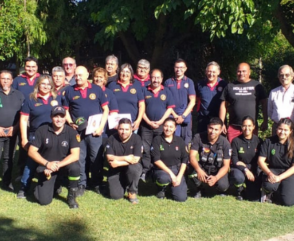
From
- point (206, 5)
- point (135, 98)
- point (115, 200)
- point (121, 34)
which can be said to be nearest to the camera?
point (115, 200)

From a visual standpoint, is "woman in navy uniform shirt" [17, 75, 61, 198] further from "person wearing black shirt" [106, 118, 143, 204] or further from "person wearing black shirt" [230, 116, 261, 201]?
"person wearing black shirt" [230, 116, 261, 201]

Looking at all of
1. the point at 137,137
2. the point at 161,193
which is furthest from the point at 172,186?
the point at 137,137

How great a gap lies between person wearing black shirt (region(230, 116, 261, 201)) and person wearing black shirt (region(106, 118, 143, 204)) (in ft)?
4.44

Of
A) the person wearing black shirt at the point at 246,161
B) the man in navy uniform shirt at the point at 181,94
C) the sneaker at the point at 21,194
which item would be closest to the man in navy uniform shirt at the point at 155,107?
the man in navy uniform shirt at the point at 181,94

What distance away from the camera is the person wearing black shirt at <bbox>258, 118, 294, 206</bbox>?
20.4ft

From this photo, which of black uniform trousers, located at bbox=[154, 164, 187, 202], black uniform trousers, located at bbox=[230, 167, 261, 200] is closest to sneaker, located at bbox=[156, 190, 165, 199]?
black uniform trousers, located at bbox=[154, 164, 187, 202]

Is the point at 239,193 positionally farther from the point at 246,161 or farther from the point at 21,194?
the point at 21,194

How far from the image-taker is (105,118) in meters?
6.68

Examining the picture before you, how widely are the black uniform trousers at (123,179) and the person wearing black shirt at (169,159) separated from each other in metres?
0.29

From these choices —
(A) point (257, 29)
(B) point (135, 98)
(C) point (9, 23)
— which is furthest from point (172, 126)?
(C) point (9, 23)

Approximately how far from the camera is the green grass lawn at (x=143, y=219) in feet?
16.7

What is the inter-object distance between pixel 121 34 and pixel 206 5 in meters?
4.44

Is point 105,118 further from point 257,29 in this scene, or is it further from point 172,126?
point 257,29

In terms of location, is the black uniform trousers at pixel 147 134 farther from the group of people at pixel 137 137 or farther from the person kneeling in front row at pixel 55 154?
the person kneeling in front row at pixel 55 154
